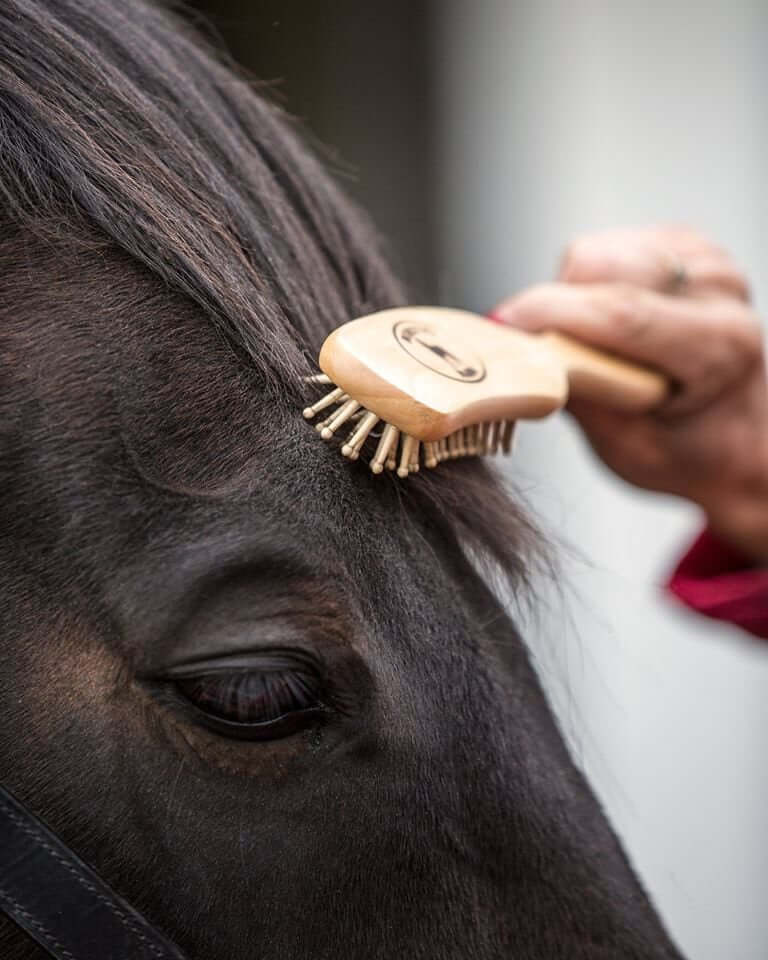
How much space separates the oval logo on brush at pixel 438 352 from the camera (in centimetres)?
74

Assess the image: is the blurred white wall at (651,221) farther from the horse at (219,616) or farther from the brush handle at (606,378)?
the horse at (219,616)

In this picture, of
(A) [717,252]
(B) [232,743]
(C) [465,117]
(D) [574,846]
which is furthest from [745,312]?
(C) [465,117]

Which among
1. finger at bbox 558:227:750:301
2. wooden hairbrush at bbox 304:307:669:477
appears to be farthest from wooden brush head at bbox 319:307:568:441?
finger at bbox 558:227:750:301

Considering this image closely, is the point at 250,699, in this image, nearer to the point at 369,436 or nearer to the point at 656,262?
the point at 369,436

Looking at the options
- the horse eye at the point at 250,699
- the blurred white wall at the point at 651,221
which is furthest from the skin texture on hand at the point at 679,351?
the blurred white wall at the point at 651,221

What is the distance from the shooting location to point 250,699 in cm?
68

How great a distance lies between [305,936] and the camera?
0.70 metres

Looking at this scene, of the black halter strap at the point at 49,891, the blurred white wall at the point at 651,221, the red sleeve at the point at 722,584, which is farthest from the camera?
the blurred white wall at the point at 651,221

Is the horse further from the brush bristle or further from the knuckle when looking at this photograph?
the knuckle

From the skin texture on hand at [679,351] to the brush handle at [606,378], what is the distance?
0.01m

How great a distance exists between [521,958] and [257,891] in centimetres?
19

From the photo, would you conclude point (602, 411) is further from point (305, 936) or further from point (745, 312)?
point (305, 936)

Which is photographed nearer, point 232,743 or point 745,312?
point 232,743

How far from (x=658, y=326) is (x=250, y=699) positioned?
567mm
